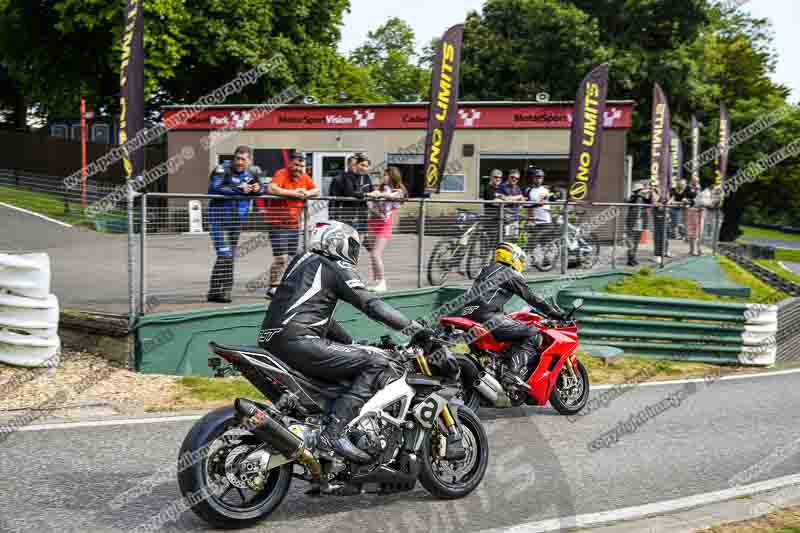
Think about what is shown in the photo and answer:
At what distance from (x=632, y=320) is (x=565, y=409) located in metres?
4.75

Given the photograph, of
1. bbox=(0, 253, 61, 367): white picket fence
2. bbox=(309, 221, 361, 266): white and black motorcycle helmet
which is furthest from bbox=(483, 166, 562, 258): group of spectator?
bbox=(309, 221, 361, 266): white and black motorcycle helmet

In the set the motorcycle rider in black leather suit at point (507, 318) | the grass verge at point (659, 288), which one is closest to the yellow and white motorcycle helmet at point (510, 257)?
the motorcycle rider in black leather suit at point (507, 318)

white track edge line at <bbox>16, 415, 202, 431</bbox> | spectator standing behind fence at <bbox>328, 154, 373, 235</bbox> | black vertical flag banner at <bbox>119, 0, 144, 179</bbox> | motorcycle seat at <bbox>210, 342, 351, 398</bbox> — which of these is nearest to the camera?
motorcycle seat at <bbox>210, 342, 351, 398</bbox>

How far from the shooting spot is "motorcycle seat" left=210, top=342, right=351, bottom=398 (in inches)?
200

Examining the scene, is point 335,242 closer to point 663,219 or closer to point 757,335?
point 757,335

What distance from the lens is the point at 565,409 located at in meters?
8.77

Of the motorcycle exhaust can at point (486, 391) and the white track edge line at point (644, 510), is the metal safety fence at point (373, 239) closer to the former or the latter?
the motorcycle exhaust can at point (486, 391)

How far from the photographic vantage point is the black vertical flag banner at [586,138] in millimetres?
16469

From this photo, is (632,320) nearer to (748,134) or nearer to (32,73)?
(32,73)

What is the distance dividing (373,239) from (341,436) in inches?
259

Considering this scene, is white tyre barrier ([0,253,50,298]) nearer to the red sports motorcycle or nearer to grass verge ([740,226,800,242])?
the red sports motorcycle

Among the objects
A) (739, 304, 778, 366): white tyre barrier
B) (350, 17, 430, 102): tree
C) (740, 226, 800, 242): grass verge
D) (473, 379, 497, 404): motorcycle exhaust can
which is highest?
(350, 17, 430, 102): tree

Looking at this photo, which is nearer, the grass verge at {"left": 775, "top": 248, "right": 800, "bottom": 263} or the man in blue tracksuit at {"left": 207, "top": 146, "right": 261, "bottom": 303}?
the man in blue tracksuit at {"left": 207, "top": 146, "right": 261, "bottom": 303}

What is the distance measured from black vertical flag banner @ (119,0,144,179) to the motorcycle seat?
17.7 feet
